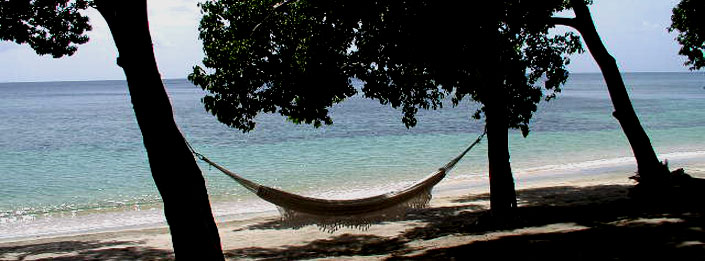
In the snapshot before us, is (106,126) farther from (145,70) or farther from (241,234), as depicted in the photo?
(145,70)

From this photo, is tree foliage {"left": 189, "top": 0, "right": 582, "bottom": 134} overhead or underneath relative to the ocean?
overhead

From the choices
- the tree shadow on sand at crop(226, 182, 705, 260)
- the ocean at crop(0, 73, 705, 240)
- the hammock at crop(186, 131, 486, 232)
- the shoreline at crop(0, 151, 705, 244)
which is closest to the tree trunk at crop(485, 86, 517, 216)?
the tree shadow on sand at crop(226, 182, 705, 260)

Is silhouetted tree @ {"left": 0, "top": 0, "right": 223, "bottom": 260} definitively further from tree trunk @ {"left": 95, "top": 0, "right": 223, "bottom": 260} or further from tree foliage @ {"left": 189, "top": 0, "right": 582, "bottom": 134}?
tree foliage @ {"left": 189, "top": 0, "right": 582, "bottom": 134}

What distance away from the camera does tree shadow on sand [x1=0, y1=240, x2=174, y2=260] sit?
705 centimetres

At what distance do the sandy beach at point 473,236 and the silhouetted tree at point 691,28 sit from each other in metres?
2.25

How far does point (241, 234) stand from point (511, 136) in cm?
1835

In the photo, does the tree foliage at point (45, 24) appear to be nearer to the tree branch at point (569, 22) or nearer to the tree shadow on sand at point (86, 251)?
the tree shadow on sand at point (86, 251)

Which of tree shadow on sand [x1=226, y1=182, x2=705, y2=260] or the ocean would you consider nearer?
tree shadow on sand [x1=226, y1=182, x2=705, y2=260]

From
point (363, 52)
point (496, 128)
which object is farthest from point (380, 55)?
point (496, 128)

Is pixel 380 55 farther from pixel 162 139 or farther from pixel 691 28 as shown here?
pixel 691 28

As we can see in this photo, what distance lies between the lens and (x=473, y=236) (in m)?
5.76

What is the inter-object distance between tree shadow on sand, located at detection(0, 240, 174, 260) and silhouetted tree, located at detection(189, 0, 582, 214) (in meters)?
1.85

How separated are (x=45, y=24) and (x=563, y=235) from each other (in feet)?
21.0

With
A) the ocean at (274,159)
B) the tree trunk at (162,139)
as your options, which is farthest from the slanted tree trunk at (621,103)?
the ocean at (274,159)
